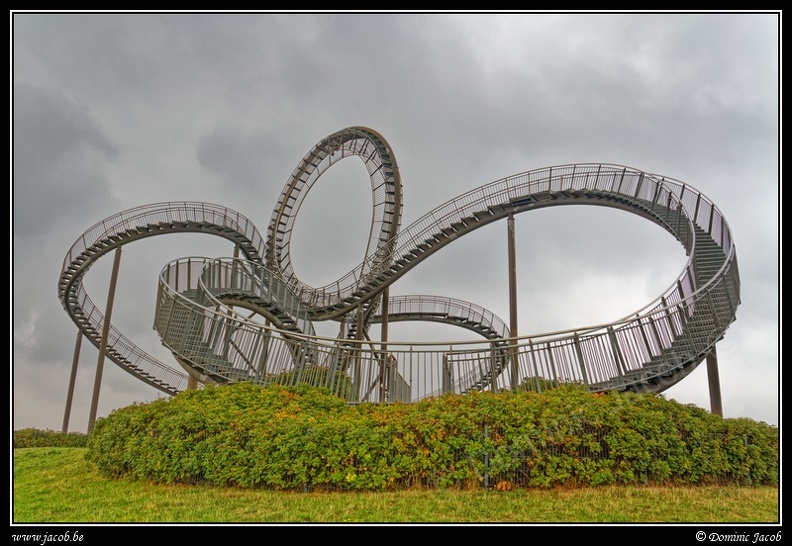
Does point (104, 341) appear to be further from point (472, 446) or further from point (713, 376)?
point (713, 376)

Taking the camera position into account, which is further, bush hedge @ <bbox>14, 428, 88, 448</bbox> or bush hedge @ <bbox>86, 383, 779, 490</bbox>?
bush hedge @ <bbox>14, 428, 88, 448</bbox>

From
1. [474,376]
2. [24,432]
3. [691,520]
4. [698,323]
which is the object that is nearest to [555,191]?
[698,323]

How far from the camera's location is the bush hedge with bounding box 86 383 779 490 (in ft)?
26.7

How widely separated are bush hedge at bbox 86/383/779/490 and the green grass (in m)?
0.26

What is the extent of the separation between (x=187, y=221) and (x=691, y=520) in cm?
2328

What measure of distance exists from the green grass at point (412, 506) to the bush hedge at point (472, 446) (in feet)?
0.86

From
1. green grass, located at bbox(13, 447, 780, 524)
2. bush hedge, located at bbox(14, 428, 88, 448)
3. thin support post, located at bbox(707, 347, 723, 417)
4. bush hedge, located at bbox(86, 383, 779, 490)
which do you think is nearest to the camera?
green grass, located at bbox(13, 447, 780, 524)

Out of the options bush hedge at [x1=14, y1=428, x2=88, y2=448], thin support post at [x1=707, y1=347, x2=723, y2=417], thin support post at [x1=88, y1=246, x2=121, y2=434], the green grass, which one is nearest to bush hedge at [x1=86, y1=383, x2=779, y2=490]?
the green grass

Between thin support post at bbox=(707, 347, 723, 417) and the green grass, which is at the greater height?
thin support post at bbox=(707, 347, 723, 417)

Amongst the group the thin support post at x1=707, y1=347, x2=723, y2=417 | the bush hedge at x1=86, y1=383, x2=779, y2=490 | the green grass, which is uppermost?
the thin support post at x1=707, y1=347, x2=723, y2=417

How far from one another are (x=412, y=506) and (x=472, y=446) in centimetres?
137

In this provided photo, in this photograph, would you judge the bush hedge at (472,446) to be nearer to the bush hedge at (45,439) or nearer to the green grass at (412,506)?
the green grass at (412,506)

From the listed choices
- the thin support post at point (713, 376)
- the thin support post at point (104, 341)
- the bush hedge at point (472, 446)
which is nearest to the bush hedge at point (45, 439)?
the thin support post at point (104, 341)

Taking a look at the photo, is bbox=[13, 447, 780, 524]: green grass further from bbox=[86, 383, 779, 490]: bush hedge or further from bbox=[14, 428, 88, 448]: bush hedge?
bbox=[14, 428, 88, 448]: bush hedge
